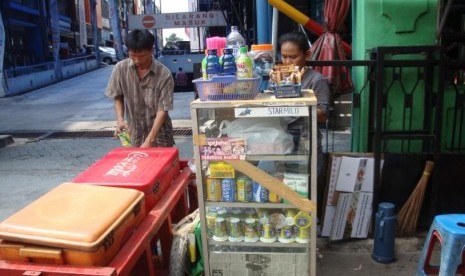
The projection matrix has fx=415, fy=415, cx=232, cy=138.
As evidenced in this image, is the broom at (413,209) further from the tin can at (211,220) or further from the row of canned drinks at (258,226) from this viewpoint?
the tin can at (211,220)

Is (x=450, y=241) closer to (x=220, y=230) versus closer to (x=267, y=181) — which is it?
(x=267, y=181)

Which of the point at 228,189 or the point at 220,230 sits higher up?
the point at 228,189

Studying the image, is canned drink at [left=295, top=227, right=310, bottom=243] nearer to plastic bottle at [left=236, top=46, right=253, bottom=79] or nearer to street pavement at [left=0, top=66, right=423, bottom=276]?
street pavement at [left=0, top=66, right=423, bottom=276]

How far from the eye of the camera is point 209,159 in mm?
2477

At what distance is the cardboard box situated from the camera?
345 centimetres

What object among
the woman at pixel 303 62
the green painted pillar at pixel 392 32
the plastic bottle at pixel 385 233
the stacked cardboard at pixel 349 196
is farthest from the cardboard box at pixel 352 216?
the woman at pixel 303 62

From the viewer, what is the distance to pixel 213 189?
2.58 m

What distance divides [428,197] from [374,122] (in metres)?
0.79

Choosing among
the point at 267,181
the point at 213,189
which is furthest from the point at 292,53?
the point at 213,189

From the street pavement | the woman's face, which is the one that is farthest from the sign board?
the woman's face

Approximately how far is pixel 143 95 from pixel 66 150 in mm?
4630

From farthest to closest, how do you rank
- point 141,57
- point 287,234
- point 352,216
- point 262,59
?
point 352,216 → point 141,57 → point 262,59 → point 287,234

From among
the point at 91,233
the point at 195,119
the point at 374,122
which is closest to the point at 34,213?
the point at 91,233

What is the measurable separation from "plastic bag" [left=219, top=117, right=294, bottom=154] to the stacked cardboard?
1046 mm
